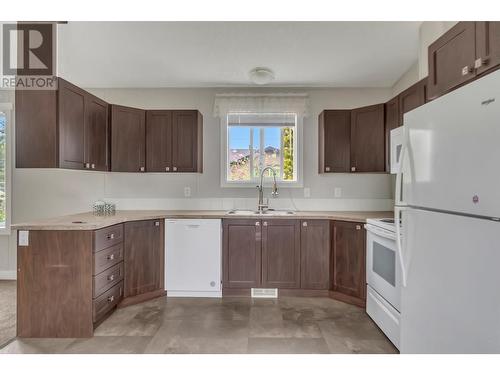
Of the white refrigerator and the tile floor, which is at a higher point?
the white refrigerator

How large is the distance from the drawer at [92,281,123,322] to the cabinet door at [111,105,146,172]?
4.31 ft

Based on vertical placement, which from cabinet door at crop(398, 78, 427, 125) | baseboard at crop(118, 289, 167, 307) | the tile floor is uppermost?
cabinet door at crop(398, 78, 427, 125)

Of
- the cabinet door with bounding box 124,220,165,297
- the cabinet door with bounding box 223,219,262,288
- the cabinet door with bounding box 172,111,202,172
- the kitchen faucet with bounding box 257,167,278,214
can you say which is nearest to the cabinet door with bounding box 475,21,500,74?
the cabinet door with bounding box 223,219,262,288

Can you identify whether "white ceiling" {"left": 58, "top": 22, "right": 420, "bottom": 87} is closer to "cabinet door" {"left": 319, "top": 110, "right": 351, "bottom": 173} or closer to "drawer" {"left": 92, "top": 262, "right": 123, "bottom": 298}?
"cabinet door" {"left": 319, "top": 110, "right": 351, "bottom": 173}

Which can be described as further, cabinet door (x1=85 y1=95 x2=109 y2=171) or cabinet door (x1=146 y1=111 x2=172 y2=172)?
cabinet door (x1=146 y1=111 x2=172 y2=172)

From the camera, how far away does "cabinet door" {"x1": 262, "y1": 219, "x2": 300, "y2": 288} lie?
2918mm

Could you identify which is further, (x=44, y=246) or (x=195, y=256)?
(x=195, y=256)

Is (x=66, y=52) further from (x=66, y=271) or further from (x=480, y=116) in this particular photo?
(x=480, y=116)

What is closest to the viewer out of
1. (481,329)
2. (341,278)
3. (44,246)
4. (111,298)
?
(481,329)

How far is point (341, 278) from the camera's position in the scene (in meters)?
2.85

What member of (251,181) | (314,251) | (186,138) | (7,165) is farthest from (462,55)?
(7,165)

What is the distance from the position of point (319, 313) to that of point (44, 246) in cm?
244

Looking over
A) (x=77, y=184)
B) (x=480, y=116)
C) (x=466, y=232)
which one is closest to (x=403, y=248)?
(x=466, y=232)

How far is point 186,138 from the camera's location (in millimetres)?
3211
